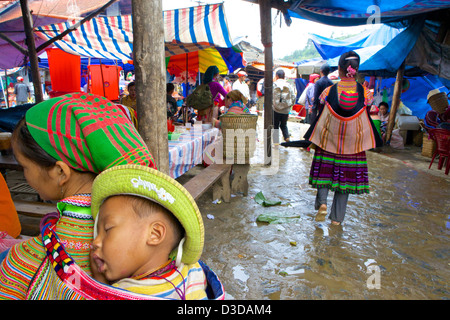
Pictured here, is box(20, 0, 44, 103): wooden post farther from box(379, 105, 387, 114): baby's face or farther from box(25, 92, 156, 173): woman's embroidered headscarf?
box(379, 105, 387, 114): baby's face

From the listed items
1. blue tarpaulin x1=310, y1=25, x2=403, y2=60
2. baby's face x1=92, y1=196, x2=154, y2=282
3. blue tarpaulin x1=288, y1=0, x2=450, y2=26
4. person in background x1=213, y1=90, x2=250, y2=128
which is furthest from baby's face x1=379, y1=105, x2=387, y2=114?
baby's face x1=92, y1=196, x2=154, y2=282

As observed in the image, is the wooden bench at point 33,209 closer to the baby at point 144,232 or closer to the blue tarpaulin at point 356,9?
the baby at point 144,232

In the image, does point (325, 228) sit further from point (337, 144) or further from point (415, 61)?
point (415, 61)

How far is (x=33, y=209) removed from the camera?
2875 millimetres

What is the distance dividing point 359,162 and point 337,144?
362 millimetres

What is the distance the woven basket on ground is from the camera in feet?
24.5

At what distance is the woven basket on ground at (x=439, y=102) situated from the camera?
747 centimetres

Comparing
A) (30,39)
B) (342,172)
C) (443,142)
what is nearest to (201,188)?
(342,172)

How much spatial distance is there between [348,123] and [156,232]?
10.6 feet

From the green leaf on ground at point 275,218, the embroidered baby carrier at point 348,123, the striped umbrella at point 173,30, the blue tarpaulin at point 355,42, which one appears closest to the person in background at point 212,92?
the striped umbrella at point 173,30

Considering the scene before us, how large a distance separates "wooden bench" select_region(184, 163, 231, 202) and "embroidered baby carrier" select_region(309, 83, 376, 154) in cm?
160

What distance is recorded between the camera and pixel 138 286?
0.96m

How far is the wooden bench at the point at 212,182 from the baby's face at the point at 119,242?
2262 millimetres

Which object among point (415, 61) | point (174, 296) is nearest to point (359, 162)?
point (174, 296)
